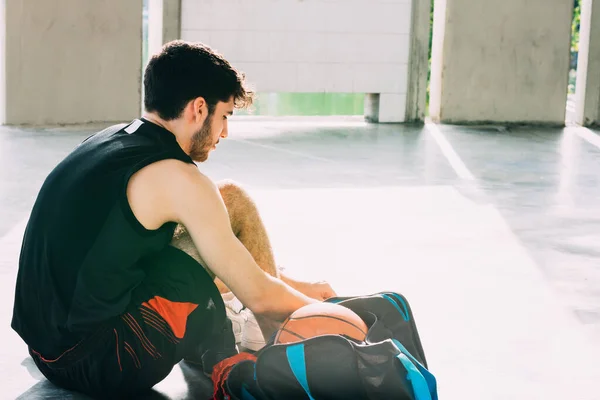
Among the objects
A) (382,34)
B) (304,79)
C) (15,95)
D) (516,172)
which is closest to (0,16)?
(15,95)

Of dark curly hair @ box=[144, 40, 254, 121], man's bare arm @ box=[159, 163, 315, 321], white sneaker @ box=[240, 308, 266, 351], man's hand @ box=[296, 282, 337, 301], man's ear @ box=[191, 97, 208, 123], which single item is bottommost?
white sneaker @ box=[240, 308, 266, 351]

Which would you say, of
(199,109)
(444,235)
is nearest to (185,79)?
(199,109)

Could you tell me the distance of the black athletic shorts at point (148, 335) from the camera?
8.20ft

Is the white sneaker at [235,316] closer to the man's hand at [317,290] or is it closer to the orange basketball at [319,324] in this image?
the man's hand at [317,290]

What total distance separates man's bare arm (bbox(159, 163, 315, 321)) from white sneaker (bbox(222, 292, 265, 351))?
45 cm

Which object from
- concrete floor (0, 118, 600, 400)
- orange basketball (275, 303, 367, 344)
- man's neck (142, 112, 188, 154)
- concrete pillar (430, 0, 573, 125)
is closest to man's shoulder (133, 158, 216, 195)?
man's neck (142, 112, 188, 154)

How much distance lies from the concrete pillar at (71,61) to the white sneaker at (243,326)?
7.09 metres

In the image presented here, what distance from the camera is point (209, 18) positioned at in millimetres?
10320

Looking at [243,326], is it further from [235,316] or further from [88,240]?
[88,240]

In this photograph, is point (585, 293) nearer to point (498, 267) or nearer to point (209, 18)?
point (498, 267)

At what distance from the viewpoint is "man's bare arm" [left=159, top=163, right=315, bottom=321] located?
243 centimetres

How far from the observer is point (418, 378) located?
A: 2295 millimetres

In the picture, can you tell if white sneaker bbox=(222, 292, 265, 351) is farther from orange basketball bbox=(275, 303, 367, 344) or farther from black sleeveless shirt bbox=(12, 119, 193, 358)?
black sleeveless shirt bbox=(12, 119, 193, 358)

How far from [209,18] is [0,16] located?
219cm
